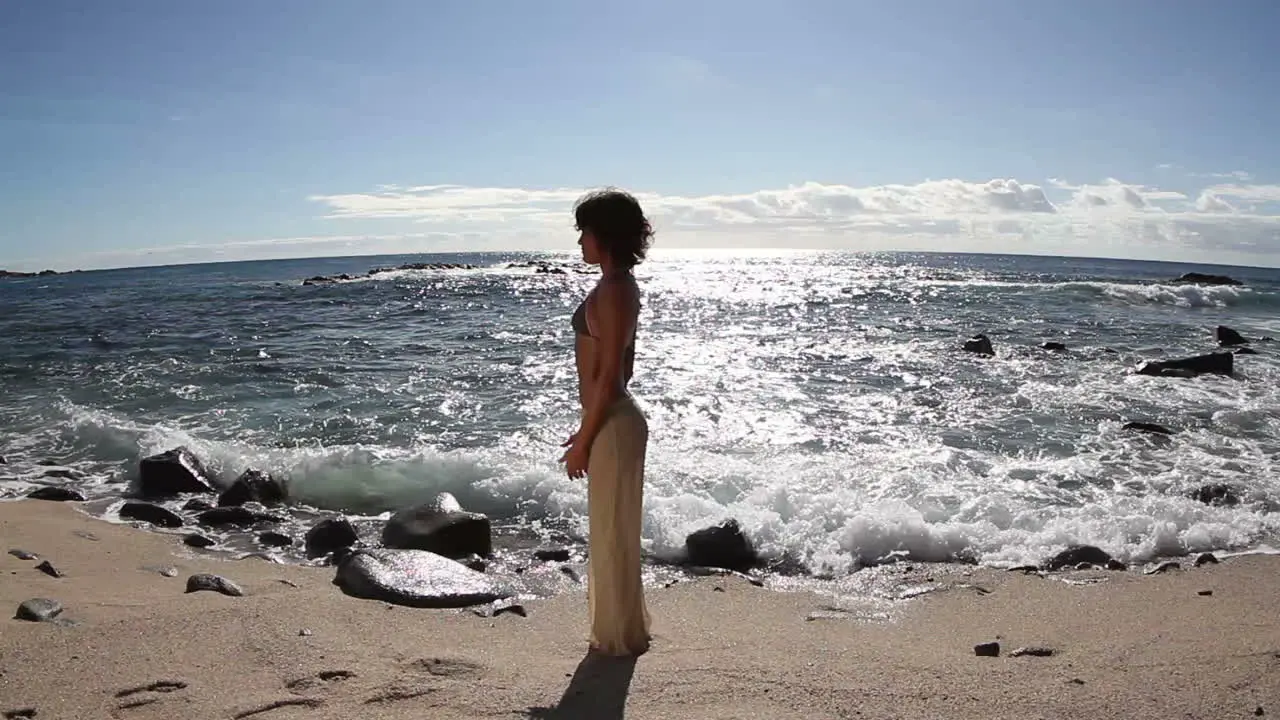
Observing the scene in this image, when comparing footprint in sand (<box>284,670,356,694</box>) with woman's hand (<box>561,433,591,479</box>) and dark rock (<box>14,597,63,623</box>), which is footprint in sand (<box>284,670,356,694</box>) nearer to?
woman's hand (<box>561,433,591,479</box>)

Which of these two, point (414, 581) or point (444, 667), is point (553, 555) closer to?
point (414, 581)

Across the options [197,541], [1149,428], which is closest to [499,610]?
[197,541]

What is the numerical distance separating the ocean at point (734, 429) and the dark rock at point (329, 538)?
0.26 meters

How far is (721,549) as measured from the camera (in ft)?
21.8

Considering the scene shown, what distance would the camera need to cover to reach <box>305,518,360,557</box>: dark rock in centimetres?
691

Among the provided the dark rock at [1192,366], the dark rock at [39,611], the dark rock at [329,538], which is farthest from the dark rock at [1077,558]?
the dark rock at [1192,366]

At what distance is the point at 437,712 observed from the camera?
3.50 metres

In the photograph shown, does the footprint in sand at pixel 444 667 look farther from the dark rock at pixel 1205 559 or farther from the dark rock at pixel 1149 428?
the dark rock at pixel 1149 428

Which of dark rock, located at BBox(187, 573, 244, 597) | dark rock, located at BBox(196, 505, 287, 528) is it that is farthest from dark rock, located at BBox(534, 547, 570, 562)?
dark rock, located at BBox(196, 505, 287, 528)

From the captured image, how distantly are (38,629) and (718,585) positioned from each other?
13.1 feet

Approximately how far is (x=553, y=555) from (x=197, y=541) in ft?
10.4

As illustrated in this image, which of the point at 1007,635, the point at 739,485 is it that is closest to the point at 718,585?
the point at 1007,635

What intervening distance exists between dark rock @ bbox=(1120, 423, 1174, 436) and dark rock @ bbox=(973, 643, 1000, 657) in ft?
27.3

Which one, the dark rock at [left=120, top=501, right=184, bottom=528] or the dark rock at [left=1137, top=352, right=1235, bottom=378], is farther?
the dark rock at [left=1137, top=352, right=1235, bottom=378]
